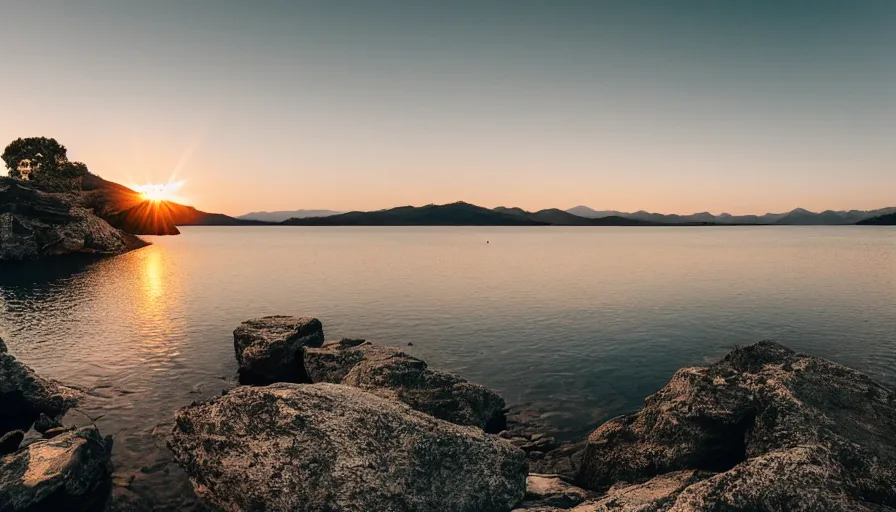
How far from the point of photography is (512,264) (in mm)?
97125

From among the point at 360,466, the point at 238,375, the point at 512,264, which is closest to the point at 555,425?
the point at 360,466

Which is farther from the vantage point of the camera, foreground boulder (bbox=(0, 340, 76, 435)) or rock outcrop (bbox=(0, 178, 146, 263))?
rock outcrop (bbox=(0, 178, 146, 263))

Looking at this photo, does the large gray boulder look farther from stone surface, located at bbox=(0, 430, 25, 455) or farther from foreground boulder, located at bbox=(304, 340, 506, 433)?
stone surface, located at bbox=(0, 430, 25, 455)

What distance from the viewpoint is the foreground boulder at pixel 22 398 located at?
66.3 feet

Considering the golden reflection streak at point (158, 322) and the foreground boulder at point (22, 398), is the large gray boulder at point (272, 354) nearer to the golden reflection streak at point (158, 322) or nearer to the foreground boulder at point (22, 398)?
the golden reflection streak at point (158, 322)

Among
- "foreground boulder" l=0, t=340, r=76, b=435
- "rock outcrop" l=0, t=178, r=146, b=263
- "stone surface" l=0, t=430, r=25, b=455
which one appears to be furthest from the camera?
"rock outcrop" l=0, t=178, r=146, b=263

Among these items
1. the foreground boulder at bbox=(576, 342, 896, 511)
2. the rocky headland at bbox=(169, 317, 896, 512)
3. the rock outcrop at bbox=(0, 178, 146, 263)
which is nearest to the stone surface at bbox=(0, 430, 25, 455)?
the rocky headland at bbox=(169, 317, 896, 512)

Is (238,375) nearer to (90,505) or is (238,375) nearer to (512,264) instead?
(90,505)

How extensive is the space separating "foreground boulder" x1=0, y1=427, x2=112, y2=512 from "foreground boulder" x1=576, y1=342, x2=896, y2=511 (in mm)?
14168

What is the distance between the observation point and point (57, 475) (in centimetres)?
1330

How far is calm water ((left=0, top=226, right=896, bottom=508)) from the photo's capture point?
23750mm

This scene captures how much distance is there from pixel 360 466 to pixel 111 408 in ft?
57.0

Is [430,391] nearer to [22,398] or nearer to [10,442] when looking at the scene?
[10,442]

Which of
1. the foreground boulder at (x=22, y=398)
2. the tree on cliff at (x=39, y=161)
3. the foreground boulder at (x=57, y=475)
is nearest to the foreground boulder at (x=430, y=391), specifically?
the foreground boulder at (x=57, y=475)
